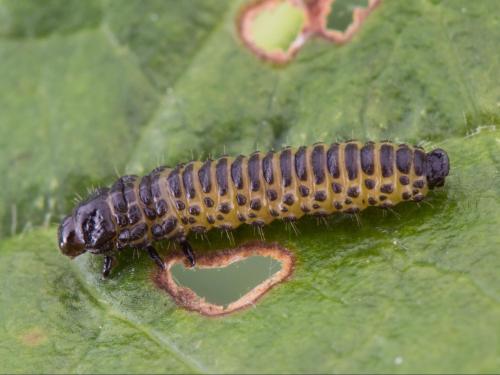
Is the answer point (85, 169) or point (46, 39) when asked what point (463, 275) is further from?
point (46, 39)

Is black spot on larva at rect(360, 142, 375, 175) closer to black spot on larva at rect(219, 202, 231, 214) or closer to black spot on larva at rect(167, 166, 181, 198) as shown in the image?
black spot on larva at rect(219, 202, 231, 214)

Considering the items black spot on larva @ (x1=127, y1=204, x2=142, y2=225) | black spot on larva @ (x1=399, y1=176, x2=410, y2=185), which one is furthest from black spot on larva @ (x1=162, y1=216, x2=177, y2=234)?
black spot on larva @ (x1=399, y1=176, x2=410, y2=185)

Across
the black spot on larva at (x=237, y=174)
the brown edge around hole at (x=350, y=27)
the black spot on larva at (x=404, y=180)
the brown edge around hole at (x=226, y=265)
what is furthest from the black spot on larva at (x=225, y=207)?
the brown edge around hole at (x=350, y=27)

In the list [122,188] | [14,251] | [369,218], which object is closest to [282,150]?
[369,218]

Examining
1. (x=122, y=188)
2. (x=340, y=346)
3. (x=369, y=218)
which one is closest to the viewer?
(x=340, y=346)

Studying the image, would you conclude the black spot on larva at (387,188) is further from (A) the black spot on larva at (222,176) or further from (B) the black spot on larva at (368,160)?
(A) the black spot on larva at (222,176)
